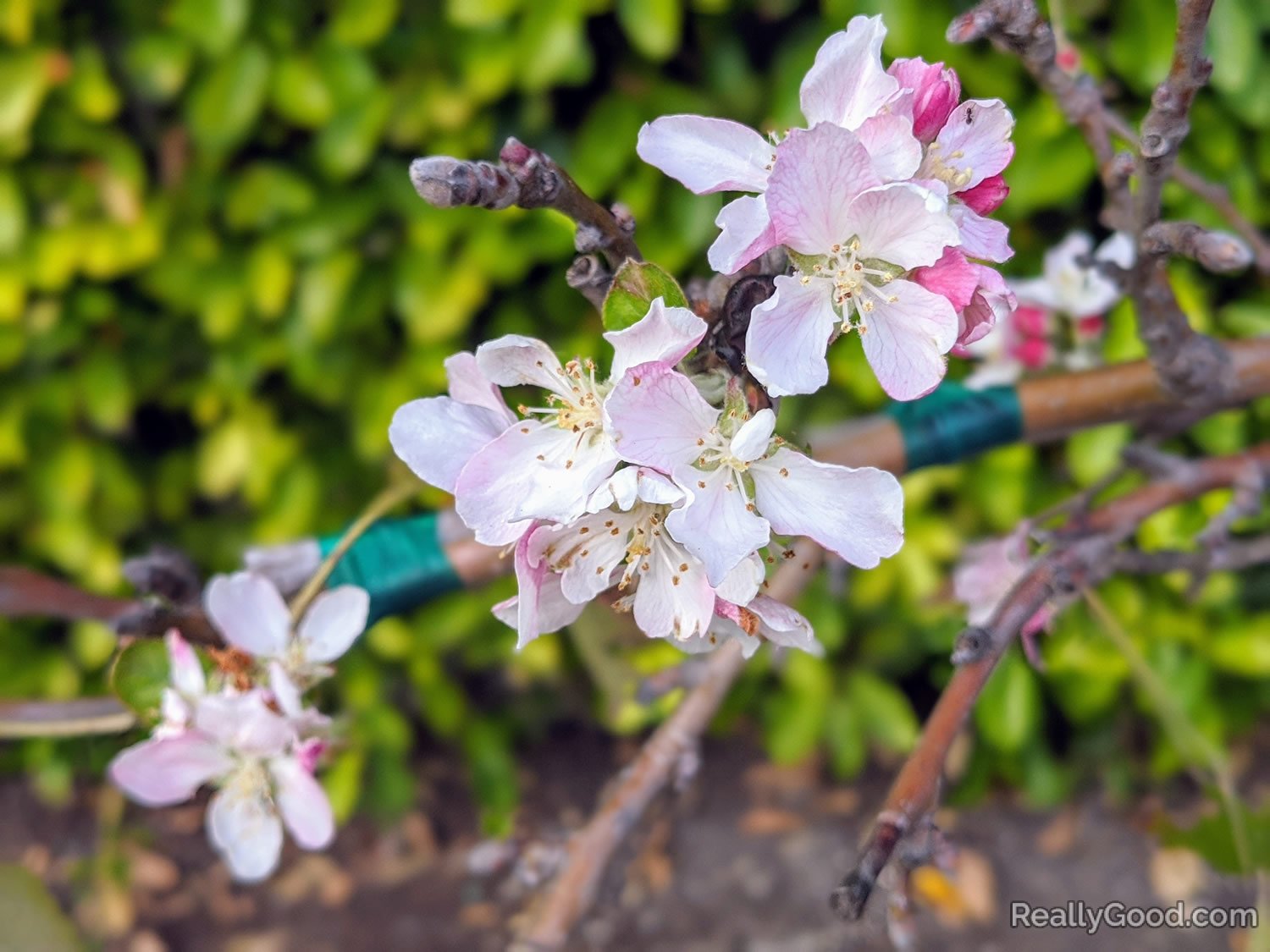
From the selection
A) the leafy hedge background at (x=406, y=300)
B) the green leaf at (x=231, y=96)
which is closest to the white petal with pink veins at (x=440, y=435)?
the leafy hedge background at (x=406, y=300)

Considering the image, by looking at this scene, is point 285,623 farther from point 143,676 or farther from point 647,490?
point 647,490

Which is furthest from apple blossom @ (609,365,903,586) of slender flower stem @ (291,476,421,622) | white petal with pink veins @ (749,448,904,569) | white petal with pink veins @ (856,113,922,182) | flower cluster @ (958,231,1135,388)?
flower cluster @ (958,231,1135,388)

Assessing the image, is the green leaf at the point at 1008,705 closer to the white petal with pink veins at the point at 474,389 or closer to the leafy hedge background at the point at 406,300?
the leafy hedge background at the point at 406,300

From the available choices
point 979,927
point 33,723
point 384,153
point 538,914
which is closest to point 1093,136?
point 538,914

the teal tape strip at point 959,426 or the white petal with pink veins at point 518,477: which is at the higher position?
the white petal with pink veins at point 518,477

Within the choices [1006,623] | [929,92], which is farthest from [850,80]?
[1006,623]
